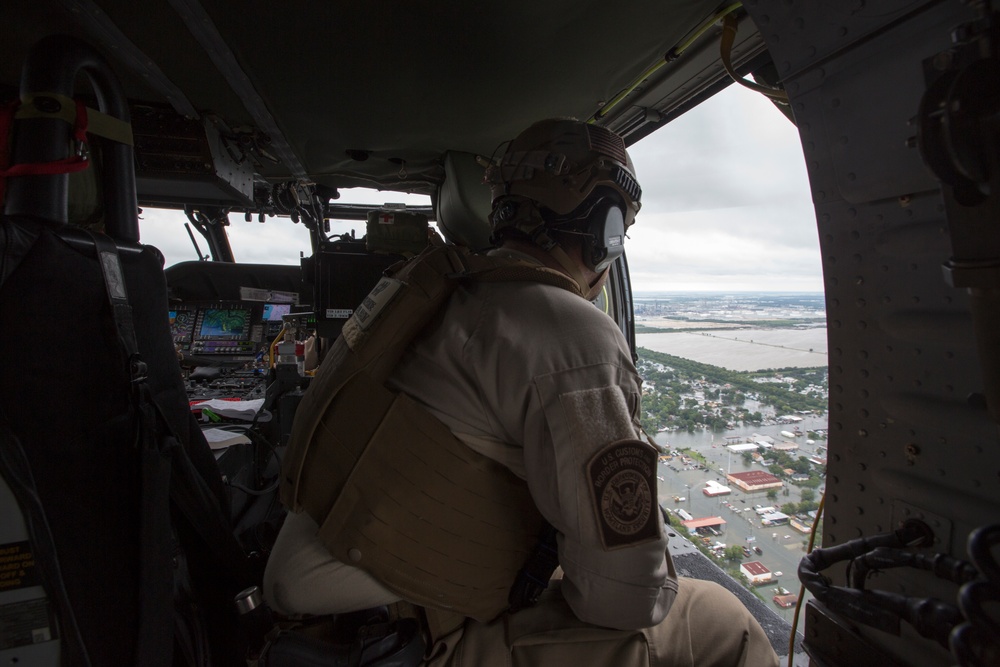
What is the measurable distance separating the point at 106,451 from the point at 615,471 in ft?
3.51

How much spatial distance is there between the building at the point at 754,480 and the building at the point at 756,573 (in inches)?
11.8

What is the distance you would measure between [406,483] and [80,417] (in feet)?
2.25

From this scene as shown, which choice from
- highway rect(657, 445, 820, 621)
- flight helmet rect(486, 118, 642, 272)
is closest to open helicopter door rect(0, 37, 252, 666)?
flight helmet rect(486, 118, 642, 272)

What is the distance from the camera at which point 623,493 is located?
863 mm

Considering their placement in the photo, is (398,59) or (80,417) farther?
(398,59)

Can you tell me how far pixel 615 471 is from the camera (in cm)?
86

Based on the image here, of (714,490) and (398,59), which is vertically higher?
(398,59)

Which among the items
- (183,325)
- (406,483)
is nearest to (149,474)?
(406,483)

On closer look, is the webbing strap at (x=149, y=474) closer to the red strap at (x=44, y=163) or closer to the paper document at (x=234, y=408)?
the red strap at (x=44, y=163)

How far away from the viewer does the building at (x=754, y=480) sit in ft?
6.33

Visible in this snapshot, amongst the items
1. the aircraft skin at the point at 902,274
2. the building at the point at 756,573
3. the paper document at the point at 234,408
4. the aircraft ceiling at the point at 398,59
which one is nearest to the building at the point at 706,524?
the building at the point at 756,573

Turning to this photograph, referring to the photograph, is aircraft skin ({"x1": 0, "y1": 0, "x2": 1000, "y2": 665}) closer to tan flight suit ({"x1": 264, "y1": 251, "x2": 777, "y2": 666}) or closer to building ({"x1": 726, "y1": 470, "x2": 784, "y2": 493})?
tan flight suit ({"x1": 264, "y1": 251, "x2": 777, "y2": 666})

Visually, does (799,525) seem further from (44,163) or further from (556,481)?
(44,163)

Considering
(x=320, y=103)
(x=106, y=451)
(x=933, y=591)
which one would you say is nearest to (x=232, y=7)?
(x=320, y=103)
